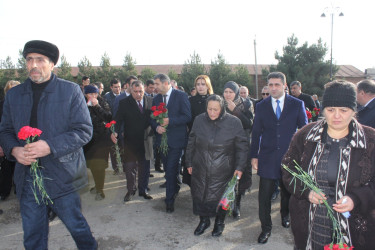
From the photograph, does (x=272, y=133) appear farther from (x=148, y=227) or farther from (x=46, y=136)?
(x=46, y=136)

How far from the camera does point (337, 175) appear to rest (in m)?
2.29

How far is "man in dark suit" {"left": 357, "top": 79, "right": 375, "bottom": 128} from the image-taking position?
3988 mm

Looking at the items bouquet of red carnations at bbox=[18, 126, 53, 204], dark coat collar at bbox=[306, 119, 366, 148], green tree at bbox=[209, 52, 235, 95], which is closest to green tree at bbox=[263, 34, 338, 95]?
green tree at bbox=[209, 52, 235, 95]

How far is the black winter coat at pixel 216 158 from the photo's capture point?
13.4ft

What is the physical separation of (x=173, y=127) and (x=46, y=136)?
8.66 ft

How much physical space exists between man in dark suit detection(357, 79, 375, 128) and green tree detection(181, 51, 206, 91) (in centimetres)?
2873

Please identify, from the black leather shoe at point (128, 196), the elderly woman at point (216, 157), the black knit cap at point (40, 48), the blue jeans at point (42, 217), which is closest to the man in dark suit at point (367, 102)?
the elderly woman at point (216, 157)

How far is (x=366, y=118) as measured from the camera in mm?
4016

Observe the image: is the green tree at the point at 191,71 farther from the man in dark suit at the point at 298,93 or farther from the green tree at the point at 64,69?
the man in dark suit at the point at 298,93

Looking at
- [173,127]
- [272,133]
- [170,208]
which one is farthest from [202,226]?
[173,127]

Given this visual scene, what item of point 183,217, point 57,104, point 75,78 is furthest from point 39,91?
point 75,78

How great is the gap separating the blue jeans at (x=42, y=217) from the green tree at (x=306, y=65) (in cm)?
3023

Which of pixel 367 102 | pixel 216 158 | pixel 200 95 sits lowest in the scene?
pixel 216 158

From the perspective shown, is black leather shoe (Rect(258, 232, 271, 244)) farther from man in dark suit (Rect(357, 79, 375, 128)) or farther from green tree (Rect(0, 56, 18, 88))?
green tree (Rect(0, 56, 18, 88))
